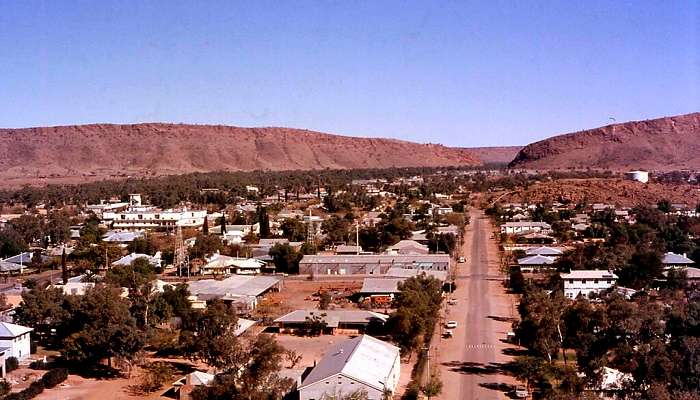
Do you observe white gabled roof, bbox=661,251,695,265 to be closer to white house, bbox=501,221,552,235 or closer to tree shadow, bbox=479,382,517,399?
white house, bbox=501,221,552,235

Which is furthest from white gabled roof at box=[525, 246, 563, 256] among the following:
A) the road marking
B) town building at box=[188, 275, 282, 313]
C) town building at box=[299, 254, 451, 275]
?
the road marking

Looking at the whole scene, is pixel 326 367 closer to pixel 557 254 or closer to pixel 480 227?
pixel 557 254

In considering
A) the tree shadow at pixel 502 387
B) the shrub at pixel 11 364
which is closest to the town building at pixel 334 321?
the tree shadow at pixel 502 387

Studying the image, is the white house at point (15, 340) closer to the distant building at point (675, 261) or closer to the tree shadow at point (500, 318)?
the tree shadow at point (500, 318)

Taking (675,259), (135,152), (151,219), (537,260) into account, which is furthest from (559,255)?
(135,152)

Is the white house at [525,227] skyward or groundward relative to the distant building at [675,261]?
skyward
